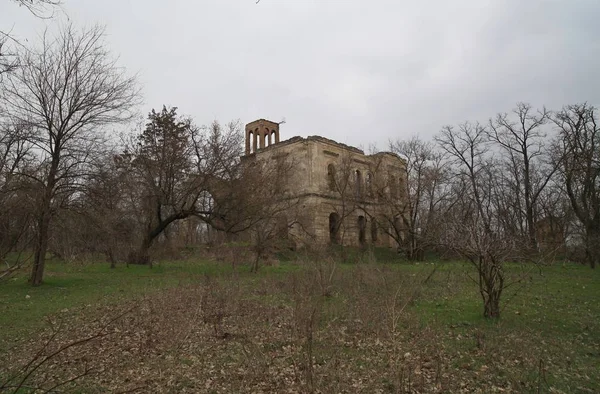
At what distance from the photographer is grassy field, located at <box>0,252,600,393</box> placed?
6.41 metres

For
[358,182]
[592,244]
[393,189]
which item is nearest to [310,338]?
[592,244]

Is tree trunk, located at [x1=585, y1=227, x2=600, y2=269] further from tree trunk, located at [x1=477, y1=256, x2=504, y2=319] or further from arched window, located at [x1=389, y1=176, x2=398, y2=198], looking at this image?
tree trunk, located at [x1=477, y1=256, x2=504, y2=319]

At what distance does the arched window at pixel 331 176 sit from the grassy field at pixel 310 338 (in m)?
24.1

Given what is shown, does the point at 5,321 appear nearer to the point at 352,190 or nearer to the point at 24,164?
the point at 24,164

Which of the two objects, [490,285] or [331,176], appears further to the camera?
[331,176]

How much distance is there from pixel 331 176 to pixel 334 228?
4.77 metres

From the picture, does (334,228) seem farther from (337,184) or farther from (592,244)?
(592,244)

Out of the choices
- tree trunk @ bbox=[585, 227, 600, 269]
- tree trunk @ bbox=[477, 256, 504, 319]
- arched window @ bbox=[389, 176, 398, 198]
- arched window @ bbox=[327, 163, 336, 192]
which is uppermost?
arched window @ bbox=[327, 163, 336, 192]

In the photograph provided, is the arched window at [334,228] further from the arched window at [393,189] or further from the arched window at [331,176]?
the arched window at [393,189]

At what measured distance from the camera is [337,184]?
37000mm

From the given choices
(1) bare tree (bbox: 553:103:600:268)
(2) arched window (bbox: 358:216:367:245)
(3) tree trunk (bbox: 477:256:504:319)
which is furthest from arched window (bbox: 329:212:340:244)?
(3) tree trunk (bbox: 477:256:504:319)

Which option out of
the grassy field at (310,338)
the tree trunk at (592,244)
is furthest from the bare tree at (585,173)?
the grassy field at (310,338)

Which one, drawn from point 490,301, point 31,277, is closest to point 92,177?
point 31,277

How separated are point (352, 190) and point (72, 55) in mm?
24729
